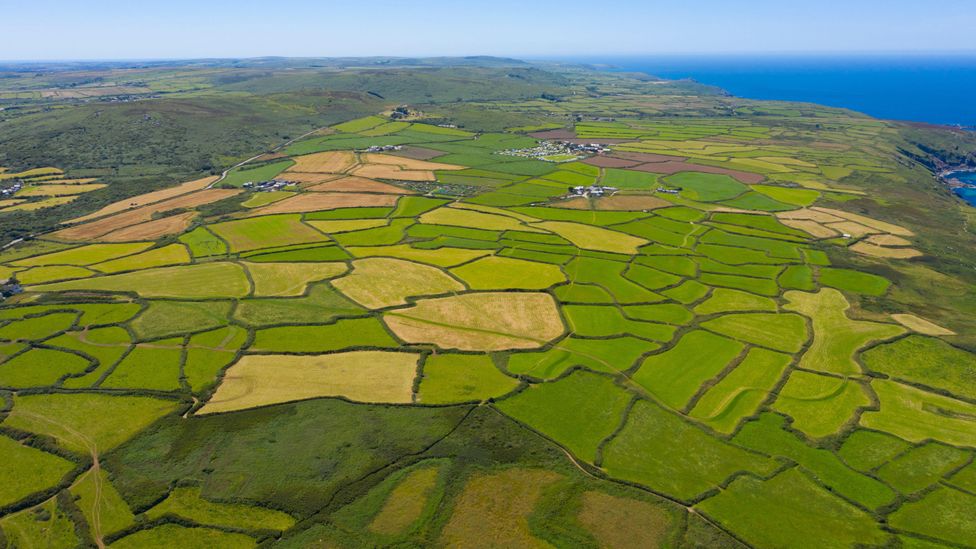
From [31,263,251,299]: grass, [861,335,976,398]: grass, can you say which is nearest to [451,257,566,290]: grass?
[31,263,251,299]: grass

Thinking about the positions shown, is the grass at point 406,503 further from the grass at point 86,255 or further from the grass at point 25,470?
the grass at point 86,255

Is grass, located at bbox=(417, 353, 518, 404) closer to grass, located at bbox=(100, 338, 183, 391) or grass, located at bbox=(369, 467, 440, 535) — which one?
grass, located at bbox=(369, 467, 440, 535)

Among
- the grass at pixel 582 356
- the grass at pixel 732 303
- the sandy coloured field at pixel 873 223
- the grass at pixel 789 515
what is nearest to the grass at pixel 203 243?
the grass at pixel 582 356

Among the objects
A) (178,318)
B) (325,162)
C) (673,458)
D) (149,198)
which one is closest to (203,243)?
(178,318)

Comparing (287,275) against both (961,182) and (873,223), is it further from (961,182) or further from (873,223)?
(961,182)

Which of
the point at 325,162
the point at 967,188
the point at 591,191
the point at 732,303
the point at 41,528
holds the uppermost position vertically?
the point at 325,162

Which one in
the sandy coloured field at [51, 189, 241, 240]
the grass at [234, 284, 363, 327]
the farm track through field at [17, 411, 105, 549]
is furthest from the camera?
the sandy coloured field at [51, 189, 241, 240]
